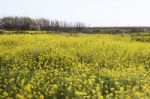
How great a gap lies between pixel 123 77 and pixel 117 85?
981 millimetres

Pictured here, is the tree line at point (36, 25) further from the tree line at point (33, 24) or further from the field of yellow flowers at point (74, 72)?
the field of yellow flowers at point (74, 72)

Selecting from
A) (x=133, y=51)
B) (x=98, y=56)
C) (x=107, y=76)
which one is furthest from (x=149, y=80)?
(x=133, y=51)

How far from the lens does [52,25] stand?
169 ft

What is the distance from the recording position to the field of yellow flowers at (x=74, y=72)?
299 inches

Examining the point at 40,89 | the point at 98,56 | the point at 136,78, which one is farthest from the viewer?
the point at 98,56

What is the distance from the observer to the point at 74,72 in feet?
35.5

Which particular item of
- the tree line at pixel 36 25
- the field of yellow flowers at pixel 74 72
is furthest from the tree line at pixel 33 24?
the field of yellow flowers at pixel 74 72

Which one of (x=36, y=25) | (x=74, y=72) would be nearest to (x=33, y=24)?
(x=36, y=25)

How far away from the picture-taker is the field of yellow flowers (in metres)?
7.60

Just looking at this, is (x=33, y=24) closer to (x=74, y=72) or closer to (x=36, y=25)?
(x=36, y=25)

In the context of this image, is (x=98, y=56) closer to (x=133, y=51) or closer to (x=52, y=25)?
(x=133, y=51)

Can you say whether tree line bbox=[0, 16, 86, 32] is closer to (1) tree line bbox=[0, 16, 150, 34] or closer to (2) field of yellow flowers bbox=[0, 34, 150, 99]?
(1) tree line bbox=[0, 16, 150, 34]

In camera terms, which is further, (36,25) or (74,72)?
(36,25)

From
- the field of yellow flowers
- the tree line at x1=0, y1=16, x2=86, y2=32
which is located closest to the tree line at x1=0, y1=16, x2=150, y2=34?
the tree line at x1=0, y1=16, x2=86, y2=32
